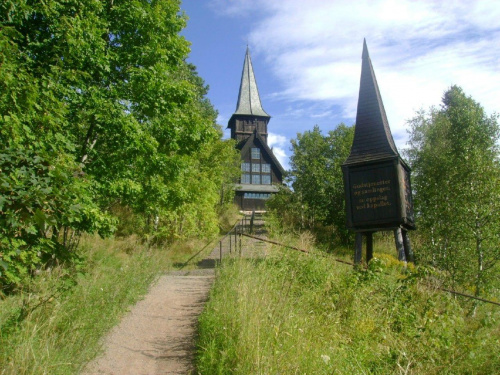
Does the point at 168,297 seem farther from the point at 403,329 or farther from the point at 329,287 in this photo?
the point at 403,329

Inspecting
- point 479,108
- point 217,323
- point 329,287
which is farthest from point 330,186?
point 217,323

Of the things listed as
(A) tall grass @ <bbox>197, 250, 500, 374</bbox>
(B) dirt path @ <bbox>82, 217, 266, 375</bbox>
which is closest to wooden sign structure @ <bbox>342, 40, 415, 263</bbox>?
(B) dirt path @ <bbox>82, 217, 266, 375</bbox>

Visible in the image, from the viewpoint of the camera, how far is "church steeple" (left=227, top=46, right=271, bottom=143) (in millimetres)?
51419

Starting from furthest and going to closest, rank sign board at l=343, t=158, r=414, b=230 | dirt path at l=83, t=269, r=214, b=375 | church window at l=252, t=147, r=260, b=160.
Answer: church window at l=252, t=147, r=260, b=160 → sign board at l=343, t=158, r=414, b=230 → dirt path at l=83, t=269, r=214, b=375

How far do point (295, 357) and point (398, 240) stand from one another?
32.4 feet

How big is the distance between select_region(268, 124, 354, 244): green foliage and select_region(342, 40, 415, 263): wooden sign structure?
38.7 feet

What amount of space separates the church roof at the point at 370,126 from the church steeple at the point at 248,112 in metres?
34.6

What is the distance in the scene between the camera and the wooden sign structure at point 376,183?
1316 cm

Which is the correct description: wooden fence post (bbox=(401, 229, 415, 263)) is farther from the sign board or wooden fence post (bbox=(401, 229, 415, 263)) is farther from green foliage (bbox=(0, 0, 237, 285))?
green foliage (bbox=(0, 0, 237, 285))

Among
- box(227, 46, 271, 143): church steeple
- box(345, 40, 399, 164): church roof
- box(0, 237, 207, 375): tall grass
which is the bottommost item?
box(0, 237, 207, 375): tall grass

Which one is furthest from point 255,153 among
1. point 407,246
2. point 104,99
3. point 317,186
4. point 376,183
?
point 104,99

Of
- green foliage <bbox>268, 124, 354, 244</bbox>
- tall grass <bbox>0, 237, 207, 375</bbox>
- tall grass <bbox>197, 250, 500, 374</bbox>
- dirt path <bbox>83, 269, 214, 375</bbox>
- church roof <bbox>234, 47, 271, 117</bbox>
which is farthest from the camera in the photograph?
church roof <bbox>234, 47, 271, 117</bbox>

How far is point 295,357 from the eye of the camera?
414cm

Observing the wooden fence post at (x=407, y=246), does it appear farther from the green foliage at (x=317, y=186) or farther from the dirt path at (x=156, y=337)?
the green foliage at (x=317, y=186)
